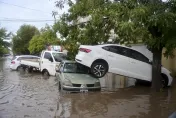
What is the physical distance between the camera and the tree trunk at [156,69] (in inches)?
491

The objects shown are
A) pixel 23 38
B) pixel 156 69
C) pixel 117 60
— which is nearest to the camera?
pixel 156 69

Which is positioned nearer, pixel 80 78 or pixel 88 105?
pixel 88 105

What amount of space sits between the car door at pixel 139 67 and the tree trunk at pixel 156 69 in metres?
0.60

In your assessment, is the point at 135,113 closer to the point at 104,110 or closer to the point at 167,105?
the point at 104,110

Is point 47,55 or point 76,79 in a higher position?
point 47,55

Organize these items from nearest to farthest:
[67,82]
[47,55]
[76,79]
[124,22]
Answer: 1. [124,22]
2. [67,82]
3. [76,79]
4. [47,55]

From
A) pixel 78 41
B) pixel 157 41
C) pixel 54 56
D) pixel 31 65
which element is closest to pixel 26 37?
pixel 31 65

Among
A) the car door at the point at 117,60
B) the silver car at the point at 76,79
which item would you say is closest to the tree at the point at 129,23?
the car door at the point at 117,60

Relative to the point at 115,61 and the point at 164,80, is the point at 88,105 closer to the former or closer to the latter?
the point at 115,61

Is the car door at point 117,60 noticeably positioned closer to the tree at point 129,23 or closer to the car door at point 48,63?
the tree at point 129,23

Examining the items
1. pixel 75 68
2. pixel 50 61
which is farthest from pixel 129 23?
pixel 50 61

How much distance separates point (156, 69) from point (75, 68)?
12.6 feet

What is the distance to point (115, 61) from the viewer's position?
41.8 feet

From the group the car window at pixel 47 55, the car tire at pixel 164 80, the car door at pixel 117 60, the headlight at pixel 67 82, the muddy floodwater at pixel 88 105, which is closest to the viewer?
the muddy floodwater at pixel 88 105
